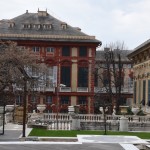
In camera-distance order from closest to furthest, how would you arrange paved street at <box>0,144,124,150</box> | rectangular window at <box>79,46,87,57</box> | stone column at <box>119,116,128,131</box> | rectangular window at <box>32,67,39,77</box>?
paved street at <box>0,144,124,150</box> < stone column at <box>119,116,128,131</box> < rectangular window at <box>32,67,39,77</box> < rectangular window at <box>79,46,87,57</box>

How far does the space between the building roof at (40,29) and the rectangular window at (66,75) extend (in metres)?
4.23

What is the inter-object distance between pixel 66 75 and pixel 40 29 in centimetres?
802

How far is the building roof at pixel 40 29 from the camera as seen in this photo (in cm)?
6375

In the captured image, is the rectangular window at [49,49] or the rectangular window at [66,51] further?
the rectangular window at [49,49]

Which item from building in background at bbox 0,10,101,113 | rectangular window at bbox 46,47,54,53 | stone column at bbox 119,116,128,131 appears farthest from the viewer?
rectangular window at bbox 46,47,54,53

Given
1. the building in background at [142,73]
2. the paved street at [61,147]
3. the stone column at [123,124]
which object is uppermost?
the building in background at [142,73]

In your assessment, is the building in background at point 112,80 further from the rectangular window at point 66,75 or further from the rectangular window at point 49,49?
the rectangular window at point 49,49

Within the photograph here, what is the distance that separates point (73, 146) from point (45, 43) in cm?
4451

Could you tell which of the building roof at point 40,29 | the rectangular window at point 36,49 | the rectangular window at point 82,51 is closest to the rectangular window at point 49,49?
the rectangular window at point 36,49

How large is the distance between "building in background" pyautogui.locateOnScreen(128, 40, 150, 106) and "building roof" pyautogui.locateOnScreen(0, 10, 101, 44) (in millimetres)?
10061

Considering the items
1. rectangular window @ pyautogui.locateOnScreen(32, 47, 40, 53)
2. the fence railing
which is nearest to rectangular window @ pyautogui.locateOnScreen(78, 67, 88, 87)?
rectangular window @ pyautogui.locateOnScreen(32, 47, 40, 53)

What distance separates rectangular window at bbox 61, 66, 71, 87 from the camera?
64125mm

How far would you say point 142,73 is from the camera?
5197cm

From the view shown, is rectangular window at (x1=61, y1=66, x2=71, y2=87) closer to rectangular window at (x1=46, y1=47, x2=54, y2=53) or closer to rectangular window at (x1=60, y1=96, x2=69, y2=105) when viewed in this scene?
rectangular window at (x1=60, y1=96, x2=69, y2=105)
